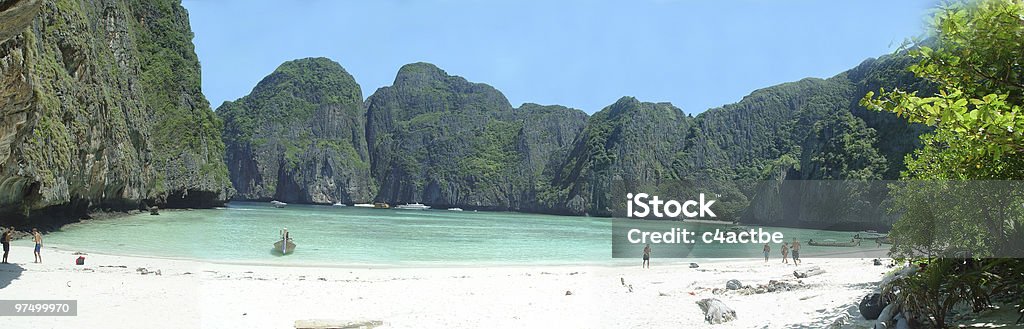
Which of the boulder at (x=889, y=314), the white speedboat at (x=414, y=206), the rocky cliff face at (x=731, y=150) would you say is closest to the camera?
the boulder at (x=889, y=314)

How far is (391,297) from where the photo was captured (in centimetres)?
1384

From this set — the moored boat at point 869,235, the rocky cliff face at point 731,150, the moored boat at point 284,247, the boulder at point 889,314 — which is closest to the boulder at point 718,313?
the boulder at point 889,314

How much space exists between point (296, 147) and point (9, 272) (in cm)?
16962

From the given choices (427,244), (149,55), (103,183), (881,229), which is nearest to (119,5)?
(149,55)

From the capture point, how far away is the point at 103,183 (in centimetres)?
4000

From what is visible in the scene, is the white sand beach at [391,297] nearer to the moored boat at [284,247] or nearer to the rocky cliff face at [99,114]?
the rocky cliff face at [99,114]

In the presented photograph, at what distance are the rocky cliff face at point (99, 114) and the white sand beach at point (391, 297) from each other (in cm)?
423

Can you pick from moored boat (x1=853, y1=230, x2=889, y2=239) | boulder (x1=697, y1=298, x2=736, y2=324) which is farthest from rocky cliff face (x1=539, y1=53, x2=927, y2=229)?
boulder (x1=697, y1=298, x2=736, y2=324)

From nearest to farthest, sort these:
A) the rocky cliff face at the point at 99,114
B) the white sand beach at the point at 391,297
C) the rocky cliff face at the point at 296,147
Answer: the white sand beach at the point at 391,297 → the rocky cliff face at the point at 99,114 → the rocky cliff face at the point at 296,147

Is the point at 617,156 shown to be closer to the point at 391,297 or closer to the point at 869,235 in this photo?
the point at 869,235

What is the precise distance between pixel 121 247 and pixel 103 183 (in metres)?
18.7

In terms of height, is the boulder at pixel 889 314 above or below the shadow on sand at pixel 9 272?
above

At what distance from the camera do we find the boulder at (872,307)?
23.7 ft

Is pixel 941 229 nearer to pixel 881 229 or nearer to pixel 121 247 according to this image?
pixel 121 247
